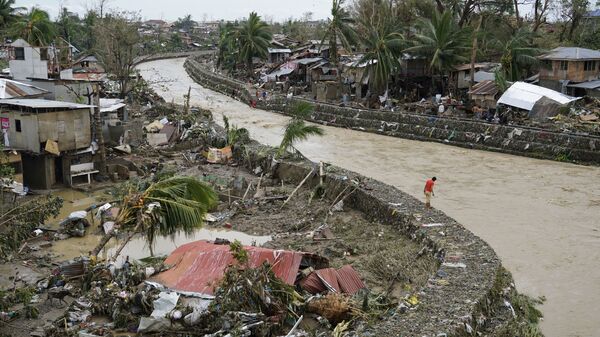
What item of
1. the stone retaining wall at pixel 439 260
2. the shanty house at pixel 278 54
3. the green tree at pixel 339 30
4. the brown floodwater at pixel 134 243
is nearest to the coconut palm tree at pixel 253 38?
the shanty house at pixel 278 54

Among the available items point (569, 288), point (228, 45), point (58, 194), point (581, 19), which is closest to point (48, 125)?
point (58, 194)

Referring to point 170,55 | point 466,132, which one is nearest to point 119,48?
point 466,132

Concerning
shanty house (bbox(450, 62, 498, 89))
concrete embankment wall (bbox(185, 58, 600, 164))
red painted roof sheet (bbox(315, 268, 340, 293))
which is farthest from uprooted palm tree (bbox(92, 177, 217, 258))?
shanty house (bbox(450, 62, 498, 89))

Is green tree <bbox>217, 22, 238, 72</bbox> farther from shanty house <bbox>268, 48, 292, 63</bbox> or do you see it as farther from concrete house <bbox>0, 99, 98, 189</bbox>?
concrete house <bbox>0, 99, 98, 189</bbox>

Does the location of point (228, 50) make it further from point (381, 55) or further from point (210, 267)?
point (210, 267)

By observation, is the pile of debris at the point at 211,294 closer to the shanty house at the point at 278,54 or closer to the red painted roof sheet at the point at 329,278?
the red painted roof sheet at the point at 329,278

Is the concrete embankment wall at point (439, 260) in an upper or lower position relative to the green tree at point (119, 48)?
lower
